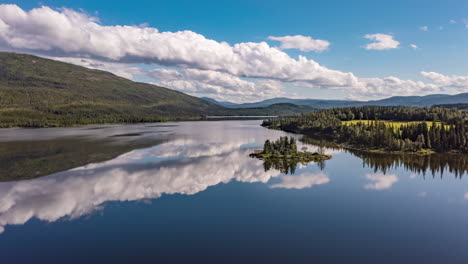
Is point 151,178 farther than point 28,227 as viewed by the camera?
Yes

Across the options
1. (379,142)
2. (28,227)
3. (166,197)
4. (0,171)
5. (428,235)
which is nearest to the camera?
(428,235)

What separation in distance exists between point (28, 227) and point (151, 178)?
28.5m

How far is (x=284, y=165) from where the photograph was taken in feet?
273

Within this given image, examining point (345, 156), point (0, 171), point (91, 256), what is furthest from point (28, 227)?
point (345, 156)

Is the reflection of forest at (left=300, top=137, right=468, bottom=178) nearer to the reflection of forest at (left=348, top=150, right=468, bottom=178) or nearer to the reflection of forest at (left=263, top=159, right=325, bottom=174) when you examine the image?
the reflection of forest at (left=348, top=150, right=468, bottom=178)

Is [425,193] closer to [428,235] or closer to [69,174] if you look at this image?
[428,235]

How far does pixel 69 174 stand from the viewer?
70.1 metres

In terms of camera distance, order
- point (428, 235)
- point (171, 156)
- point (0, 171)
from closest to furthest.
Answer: point (428, 235), point (0, 171), point (171, 156)

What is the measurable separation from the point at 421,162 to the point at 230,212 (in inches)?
2714

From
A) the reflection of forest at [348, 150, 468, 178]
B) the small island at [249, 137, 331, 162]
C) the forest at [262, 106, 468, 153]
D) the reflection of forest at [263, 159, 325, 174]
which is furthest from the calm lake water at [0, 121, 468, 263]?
the forest at [262, 106, 468, 153]

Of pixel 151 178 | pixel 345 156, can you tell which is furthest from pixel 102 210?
pixel 345 156

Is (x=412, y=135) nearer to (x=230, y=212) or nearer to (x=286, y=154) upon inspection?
(x=286, y=154)

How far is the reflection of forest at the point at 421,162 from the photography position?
76.9 meters

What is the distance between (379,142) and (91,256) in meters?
110
